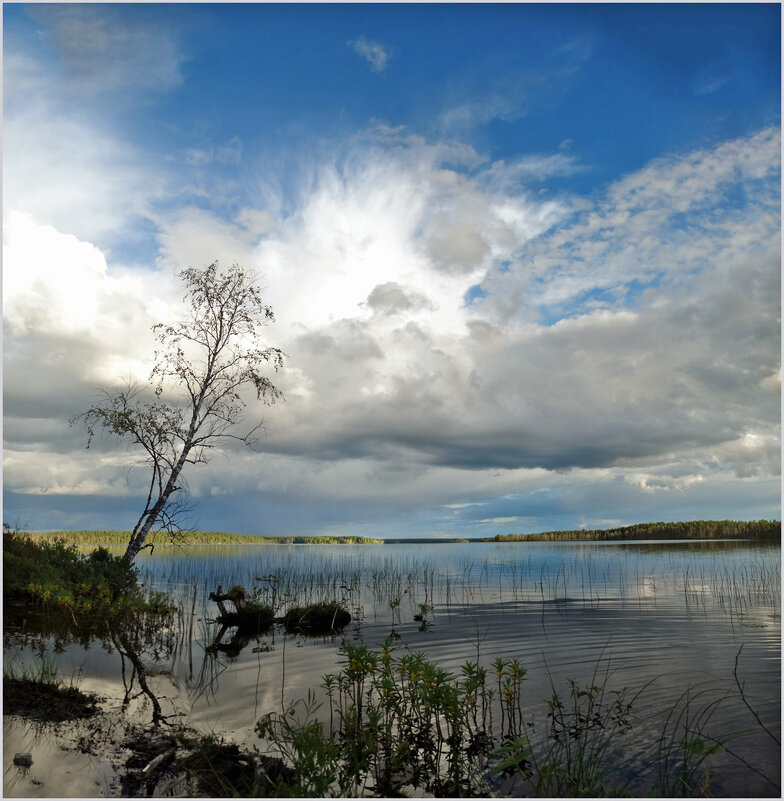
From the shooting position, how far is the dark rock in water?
1571 cm

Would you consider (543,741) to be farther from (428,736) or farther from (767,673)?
(767,673)

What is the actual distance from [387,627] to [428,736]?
9.91 metres

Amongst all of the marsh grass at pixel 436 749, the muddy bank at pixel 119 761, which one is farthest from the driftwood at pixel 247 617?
the marsh grass at pixel 436 749

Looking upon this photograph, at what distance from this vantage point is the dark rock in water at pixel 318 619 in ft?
51.5

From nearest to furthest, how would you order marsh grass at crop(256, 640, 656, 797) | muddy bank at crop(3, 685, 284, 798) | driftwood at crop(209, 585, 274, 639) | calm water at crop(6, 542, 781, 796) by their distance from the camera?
marsh grass at crop(256, 640, 656, 797), muddy bank at crop(3, 685, 284, 798), calm water at crop(6, 542, 781, 796), driftwood at crop(209, 585, 274, 639)

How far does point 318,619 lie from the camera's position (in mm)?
16062

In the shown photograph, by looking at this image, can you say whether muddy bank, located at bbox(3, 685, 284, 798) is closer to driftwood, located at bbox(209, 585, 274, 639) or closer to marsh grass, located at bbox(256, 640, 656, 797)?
marsh grass, located at bbox(256, 640, 656, 797)

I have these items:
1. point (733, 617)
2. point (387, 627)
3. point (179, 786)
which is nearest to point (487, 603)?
point (387, 627)

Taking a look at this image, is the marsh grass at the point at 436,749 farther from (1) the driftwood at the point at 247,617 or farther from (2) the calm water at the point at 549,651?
(1) the driftwood at the point at 247,617

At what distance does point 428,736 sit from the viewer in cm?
636

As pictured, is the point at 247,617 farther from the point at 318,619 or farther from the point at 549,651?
the point at 549,651

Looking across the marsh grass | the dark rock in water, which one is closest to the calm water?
the dark rock in water

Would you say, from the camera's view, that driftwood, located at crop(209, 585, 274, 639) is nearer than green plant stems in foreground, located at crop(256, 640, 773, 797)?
No

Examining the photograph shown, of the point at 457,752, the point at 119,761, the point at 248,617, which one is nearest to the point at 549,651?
the point at 457,752
